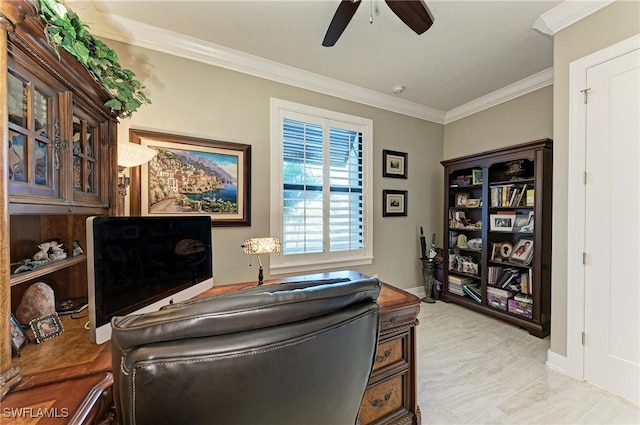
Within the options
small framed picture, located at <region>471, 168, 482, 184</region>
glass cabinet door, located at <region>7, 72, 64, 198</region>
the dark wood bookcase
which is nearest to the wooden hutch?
glass cabinet door, located at <region>7, 72, 64, 198</region>

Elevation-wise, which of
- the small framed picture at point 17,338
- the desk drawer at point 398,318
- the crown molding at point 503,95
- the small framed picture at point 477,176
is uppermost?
the crown molding at point 503,95

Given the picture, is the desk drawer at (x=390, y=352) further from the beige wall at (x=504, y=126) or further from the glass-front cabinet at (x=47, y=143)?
the beige wall at (x=504, y=126)

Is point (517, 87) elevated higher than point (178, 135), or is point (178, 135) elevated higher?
point (517, 87)

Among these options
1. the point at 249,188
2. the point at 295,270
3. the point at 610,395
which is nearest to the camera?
the point at 610,395

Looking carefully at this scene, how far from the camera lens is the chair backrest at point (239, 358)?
470 millimetres

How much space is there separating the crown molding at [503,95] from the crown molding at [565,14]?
2.91 feet

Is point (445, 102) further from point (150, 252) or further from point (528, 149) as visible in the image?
point (150, 252)

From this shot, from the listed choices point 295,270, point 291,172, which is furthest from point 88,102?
point 295,270

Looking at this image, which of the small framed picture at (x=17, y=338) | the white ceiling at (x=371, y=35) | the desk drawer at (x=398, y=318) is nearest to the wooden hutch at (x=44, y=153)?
the small framed picture at (x=17, y=338)

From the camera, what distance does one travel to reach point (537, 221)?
261cm

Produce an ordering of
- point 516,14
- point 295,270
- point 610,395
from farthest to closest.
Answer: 1. point 295,270
2. point 516,14
3. point 610,395

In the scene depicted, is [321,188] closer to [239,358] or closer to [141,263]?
[141,263]

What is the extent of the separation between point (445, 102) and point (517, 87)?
0.79 meters

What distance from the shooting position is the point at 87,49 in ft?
3.40
